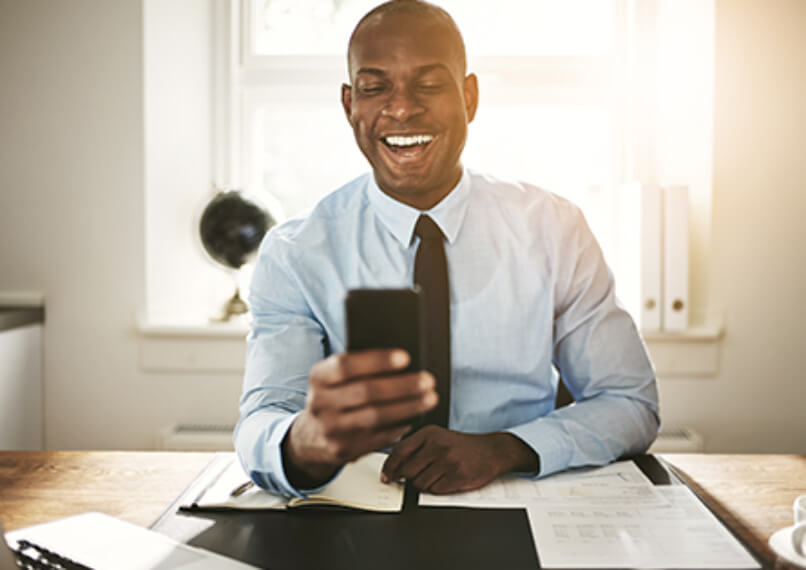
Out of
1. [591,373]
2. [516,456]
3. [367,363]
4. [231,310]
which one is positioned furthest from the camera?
[231,310]

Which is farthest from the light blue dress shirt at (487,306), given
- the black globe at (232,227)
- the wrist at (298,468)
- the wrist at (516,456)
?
the black globe at (232,227)

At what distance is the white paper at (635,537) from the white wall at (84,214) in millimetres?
1571

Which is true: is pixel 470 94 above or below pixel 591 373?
above

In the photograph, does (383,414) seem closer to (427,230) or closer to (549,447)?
(549,447)

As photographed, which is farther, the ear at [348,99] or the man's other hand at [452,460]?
the ear at [348,99]

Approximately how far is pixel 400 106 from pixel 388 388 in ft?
2.11

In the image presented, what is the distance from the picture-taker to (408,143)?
3.92 feet

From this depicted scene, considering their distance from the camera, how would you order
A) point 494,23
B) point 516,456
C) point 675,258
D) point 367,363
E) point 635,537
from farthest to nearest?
1. point 494,23
2. point 675,258
3. point 516,456
4. point 635,537
5. point 367,363

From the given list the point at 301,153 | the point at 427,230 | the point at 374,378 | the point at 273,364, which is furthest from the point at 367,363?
the point at 301,153

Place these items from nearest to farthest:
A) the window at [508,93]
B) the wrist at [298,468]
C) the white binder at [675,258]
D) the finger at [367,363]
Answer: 1. the finger at [367,363]
2. the wrist at [298,468]
3. the white binder at [675,258]
4. the window at [508,93]

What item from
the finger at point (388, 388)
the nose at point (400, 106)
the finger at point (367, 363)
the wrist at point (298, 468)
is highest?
the nose at point (400, 106)

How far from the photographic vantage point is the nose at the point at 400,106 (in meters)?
1.16

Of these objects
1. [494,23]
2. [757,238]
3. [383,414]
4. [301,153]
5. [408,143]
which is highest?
[494,23]

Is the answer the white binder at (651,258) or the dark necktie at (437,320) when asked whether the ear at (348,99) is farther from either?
the white binder at (651,258)
